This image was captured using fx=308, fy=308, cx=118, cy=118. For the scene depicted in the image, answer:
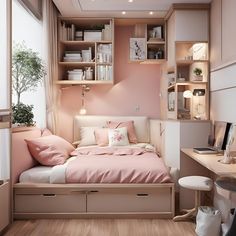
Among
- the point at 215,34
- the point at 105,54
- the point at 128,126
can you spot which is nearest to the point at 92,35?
the point at 105,54

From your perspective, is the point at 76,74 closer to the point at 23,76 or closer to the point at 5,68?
the point at 23,76

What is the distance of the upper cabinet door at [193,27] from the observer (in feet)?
13.3

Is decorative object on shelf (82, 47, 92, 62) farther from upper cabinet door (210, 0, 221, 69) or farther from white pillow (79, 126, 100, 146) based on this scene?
upper cabinet door (210, 0, 221, 69)

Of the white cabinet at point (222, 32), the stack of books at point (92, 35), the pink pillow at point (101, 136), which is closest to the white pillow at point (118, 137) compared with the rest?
the pink pillow at point (101, 136)

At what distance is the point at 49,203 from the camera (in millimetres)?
3371

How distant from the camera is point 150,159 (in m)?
3.76

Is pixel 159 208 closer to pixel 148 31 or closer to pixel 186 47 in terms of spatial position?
pixel 186 47

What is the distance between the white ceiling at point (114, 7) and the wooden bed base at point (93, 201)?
7.78ft

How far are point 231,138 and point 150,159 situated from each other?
1.06 m

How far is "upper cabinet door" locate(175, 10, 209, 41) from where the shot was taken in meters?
4.04

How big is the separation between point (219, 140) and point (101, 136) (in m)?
1.84

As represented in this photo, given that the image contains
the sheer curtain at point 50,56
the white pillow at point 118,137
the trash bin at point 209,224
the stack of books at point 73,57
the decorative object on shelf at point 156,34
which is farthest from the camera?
the stack of books at point 73,57

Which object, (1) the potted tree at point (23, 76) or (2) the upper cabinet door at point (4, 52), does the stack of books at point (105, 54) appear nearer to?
(1) the potted tree at point (23, 76)

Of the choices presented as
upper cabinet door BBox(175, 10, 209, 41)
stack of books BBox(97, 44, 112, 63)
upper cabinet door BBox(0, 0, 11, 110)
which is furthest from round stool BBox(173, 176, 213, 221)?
stack of books BBox(97, 44, 112, 63)
